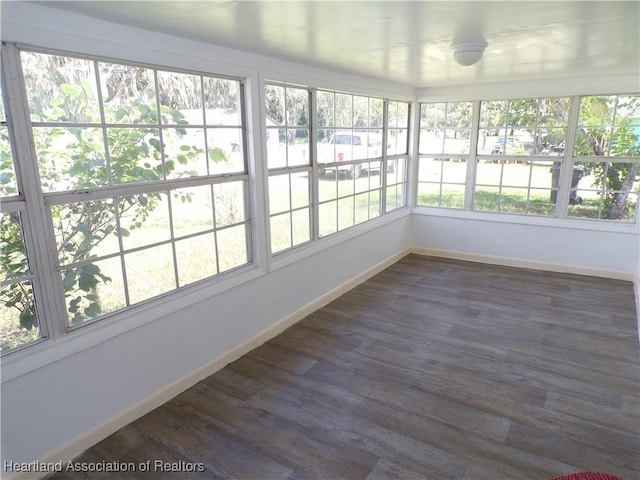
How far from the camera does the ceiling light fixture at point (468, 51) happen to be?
2.46m

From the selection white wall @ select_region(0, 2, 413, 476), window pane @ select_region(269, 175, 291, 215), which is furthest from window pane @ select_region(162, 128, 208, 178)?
A: window pane @ select_region(269, 175, 291, 215)

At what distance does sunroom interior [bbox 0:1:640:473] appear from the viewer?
188 cm

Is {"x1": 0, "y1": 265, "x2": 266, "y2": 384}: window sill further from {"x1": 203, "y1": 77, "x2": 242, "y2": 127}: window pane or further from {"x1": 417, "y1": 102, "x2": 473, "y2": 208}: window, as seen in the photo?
{"x1": 417, "y1": 102, "x2": 473, "y2": 208}: window

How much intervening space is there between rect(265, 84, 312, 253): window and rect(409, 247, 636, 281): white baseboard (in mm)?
2659

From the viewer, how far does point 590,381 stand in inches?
109

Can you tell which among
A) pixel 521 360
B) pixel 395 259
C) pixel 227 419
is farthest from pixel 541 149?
pixel 227 419

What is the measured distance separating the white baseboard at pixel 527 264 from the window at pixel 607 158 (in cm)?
61

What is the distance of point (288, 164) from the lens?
11.2 ft

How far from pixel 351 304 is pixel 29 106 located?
3007 millimetres

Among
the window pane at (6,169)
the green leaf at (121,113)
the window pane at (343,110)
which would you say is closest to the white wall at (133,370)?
the window pane at (6,169)

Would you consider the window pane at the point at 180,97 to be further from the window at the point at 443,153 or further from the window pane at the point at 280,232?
the window at the point at 443,153

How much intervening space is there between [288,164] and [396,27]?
1526mm

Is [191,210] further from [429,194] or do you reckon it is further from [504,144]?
[504,144]

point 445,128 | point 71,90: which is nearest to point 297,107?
point 71,90
